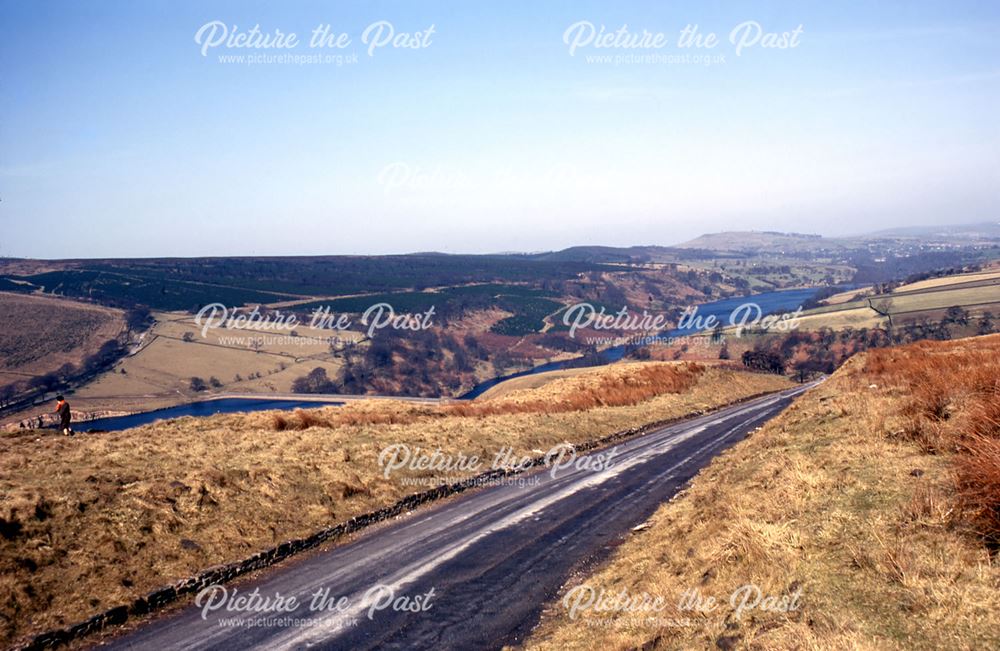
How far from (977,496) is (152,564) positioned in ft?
46.9

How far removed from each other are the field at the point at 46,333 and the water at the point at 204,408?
18988mm

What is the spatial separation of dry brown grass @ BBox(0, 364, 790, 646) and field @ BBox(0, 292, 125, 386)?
70427mm

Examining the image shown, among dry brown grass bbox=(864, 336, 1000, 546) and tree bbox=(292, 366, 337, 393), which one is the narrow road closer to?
dry brown grass bbox=(864, 336, 1000, 546)

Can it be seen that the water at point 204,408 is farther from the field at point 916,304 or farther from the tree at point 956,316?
the field at point 916,304

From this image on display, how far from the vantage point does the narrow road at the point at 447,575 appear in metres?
10.8

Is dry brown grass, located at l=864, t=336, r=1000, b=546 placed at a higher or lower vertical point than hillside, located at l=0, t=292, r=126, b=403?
higher

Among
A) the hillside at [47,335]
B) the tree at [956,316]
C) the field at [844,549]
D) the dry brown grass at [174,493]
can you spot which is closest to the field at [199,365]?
the hillside at [47,335]

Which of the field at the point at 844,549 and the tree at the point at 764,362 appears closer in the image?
the field at the point at 844,549

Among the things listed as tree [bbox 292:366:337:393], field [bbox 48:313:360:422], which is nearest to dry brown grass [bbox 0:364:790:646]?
field [bbox 48:313:360:422]

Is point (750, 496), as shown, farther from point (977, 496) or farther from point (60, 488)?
point (60, 488)

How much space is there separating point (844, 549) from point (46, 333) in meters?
115

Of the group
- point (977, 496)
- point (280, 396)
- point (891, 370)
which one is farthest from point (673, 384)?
point (280, 396)

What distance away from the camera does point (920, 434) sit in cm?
1316

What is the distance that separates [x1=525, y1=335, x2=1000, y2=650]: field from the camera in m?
7.37
